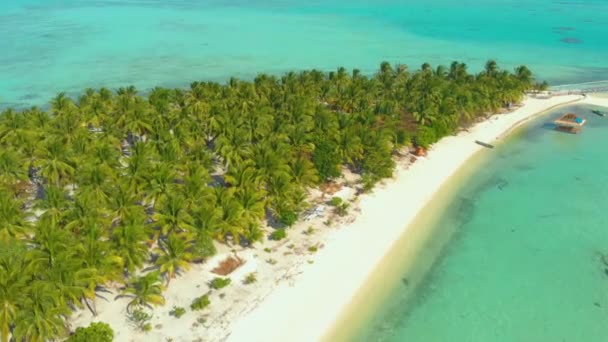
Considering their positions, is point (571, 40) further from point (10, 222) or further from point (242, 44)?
point (10, 222)

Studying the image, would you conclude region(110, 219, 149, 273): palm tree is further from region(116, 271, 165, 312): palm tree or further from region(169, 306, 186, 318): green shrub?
region(169, 306, 186, 318): green shrub

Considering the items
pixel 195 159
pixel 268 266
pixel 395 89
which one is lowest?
pixel 268 266

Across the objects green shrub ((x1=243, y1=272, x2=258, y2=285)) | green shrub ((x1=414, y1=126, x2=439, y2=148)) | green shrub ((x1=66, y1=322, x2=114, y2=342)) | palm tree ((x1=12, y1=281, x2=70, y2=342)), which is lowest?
green shrub ((x1=66, y1=322, x2=114, y2=342))

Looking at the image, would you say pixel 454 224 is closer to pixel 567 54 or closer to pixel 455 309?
pixel 455 309

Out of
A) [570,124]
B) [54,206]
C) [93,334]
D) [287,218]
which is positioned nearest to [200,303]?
[93,334]

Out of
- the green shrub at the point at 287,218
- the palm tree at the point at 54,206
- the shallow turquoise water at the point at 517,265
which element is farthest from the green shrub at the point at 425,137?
A: the palm tree at the point at 54,206

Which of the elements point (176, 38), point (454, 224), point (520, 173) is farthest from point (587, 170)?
point (176, 38)

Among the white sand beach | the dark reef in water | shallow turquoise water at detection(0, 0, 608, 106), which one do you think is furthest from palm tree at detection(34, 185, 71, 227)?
the dark reef in water
